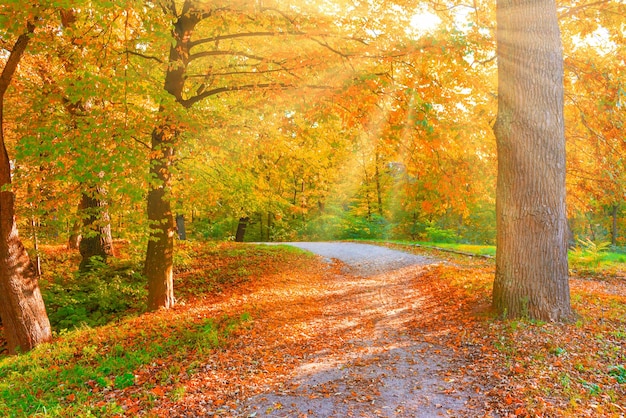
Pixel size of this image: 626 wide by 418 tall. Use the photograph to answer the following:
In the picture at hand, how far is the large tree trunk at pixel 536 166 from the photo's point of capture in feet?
21.1

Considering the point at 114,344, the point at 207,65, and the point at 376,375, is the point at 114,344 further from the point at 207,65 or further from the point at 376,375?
the point at 207,65

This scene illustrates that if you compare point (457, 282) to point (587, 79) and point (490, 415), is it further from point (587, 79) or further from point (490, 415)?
point (490, 415)

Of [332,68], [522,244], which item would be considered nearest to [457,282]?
[522,244]

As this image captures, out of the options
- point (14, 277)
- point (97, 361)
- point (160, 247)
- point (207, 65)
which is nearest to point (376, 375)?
point (97, 361)

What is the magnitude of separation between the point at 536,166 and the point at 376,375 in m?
4.03

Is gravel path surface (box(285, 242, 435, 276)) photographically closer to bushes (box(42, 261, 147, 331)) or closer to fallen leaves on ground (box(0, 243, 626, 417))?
fallen leaves on ground (box(0, 243, 626, 417))

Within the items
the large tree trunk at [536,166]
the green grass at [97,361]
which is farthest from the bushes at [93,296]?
the large tree trunk at [536,166]

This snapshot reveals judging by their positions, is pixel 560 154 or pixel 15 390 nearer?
pixel 15 390

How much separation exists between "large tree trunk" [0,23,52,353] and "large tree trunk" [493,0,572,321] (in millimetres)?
8782

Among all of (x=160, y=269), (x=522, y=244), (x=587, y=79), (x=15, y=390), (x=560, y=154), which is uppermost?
(x=587, y=79)

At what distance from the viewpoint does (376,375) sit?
18.2 ft

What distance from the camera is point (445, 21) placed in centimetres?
935

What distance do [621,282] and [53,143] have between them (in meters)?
14.2

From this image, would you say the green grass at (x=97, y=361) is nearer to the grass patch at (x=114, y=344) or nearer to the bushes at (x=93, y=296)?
the grass patch at (x=114, y=344)
